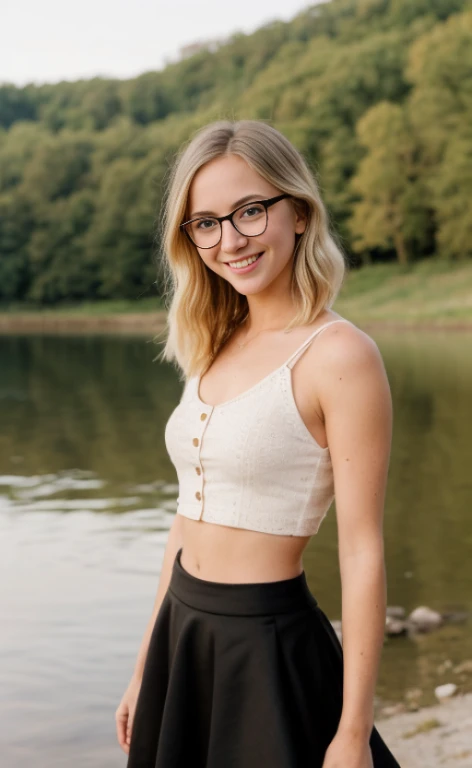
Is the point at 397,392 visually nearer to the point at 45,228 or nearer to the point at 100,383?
the point at 100,383

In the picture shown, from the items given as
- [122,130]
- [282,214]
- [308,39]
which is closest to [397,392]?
[282,214]

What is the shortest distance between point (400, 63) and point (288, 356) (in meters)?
60.9

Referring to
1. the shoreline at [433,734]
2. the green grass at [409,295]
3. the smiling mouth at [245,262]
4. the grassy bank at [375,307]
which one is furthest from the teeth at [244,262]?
the grassy bank at [375,307]

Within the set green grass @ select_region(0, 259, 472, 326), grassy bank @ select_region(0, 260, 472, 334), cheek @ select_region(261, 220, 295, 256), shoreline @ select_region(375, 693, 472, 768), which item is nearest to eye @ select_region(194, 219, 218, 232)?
cheek @ select_region(261, 220, 295, 256)

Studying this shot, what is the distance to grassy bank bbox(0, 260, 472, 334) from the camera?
35875 mm

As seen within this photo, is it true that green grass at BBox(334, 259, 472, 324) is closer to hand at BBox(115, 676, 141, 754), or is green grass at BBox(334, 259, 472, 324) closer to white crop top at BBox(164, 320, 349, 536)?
hand at BBox(115, 676, 141, 754)

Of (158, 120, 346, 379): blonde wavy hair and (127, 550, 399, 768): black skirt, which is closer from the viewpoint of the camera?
(127, 550, 399, 768): black skirt

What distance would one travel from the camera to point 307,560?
802 centimetres

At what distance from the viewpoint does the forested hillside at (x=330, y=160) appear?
47.3m

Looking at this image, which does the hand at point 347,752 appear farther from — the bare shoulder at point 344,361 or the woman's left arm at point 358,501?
the bare shoulder at point 344,361

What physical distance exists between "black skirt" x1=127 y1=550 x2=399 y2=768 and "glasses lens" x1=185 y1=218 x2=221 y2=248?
0.72 metres

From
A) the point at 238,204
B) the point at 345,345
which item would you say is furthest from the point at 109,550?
the point at 345,345

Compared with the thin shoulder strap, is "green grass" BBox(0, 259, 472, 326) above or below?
below

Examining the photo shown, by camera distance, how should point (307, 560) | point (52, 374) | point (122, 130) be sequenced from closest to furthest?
1. point (307, 560)
2. point (52, 374)
3. point (122, 130)
